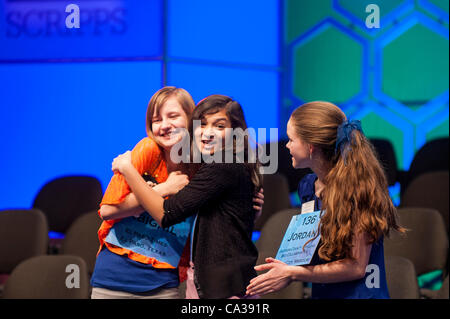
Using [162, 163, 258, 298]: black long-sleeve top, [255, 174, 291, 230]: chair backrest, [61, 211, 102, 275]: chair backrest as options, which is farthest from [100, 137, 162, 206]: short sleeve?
[255, 174, 291, 230]: chair backrest

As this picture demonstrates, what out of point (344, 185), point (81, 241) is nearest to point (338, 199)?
point (344, 185)

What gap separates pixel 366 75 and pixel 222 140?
4761 mm

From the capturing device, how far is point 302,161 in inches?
41.6

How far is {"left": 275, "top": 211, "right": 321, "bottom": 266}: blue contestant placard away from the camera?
1029 millimetres

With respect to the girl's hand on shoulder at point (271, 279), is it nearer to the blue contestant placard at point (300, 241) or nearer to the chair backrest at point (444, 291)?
the blue contestant placard at point (300, 241)

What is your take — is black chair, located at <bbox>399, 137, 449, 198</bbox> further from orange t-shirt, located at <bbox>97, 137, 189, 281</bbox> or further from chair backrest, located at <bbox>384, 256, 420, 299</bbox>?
orange t-shirt, located at <bbox>97, 137, 189, 281</bbox>

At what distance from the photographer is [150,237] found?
110 cm

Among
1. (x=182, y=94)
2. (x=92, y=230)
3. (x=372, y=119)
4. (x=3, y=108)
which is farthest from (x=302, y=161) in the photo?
(x=372, y=119)

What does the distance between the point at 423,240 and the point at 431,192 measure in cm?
71

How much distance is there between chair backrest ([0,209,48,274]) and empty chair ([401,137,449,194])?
2452 mm

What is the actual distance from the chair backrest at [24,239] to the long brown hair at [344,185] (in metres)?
2.19

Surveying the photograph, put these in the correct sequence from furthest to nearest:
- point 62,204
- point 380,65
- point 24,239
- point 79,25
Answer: point 380,65 → point 62,204 → point 24,239 → point 79,25

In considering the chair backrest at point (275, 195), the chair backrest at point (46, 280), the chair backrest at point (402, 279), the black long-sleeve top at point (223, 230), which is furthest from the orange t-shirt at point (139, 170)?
the chair backrest at point (275, 195)

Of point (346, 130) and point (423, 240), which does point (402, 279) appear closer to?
point (423, 240)
